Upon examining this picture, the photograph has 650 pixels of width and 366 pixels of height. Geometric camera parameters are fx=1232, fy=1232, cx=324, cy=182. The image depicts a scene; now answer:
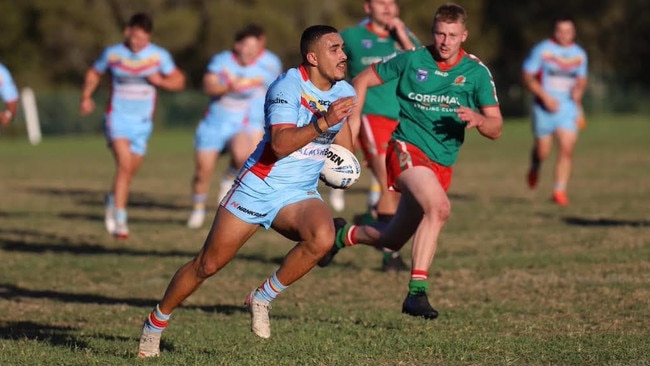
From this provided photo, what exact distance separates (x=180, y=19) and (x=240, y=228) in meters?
49.6

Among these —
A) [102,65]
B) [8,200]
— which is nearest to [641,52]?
[8,200]

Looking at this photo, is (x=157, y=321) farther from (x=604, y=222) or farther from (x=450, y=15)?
(x=604, y=222)

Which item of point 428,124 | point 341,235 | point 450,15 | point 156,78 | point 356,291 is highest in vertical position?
point 450,15

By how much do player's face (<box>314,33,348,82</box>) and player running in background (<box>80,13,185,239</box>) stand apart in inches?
267

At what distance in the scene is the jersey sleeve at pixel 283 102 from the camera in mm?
7109

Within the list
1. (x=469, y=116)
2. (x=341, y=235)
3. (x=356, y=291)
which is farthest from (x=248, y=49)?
(x=469, y=116)

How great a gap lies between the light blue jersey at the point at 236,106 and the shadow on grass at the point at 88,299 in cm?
521

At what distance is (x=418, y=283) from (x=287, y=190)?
52.6 inches

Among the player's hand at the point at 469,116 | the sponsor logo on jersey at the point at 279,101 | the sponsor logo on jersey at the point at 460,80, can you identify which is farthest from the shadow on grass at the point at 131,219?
the sponsor logo on jersey at the point at 279,101

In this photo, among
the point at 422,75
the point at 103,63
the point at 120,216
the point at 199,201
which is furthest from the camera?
the point at 199,201

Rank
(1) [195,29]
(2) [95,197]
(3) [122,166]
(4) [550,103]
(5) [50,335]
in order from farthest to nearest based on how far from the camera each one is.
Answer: (1) [195,29] → (2) [95,197] → (4) [550,103] → (3) [122,166] → (5) [50,335]

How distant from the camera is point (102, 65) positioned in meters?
13.9

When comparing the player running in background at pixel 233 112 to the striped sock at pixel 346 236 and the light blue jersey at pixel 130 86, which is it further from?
the striped sock at pixel 346 236

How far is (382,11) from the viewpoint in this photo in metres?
11.8
